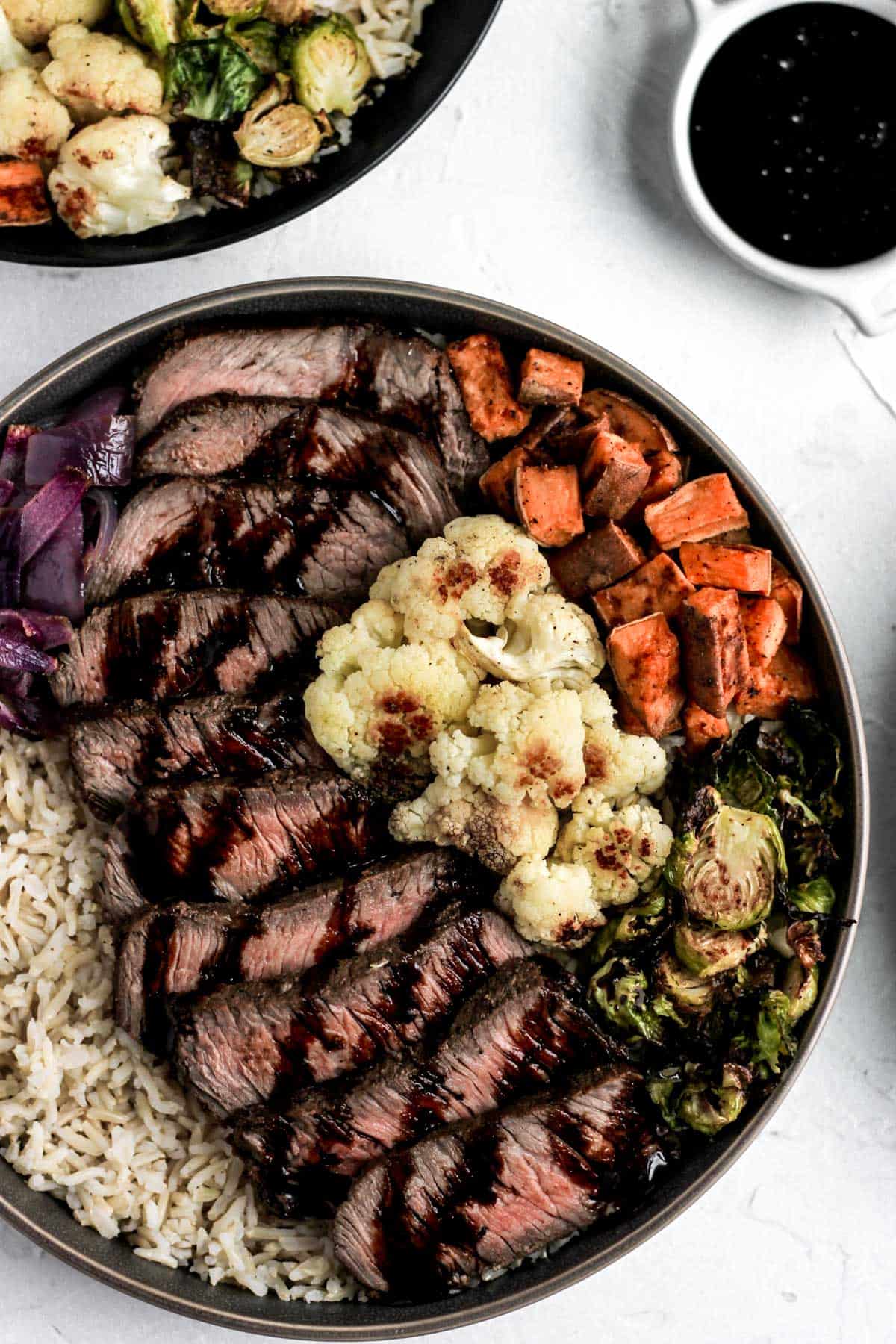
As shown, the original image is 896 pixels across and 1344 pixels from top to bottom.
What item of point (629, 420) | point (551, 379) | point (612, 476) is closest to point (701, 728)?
point (612, 476)

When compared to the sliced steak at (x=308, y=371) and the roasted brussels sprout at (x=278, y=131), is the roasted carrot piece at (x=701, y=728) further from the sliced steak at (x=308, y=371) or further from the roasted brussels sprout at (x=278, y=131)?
the roasted brussels sprout at (x=278, y=131)

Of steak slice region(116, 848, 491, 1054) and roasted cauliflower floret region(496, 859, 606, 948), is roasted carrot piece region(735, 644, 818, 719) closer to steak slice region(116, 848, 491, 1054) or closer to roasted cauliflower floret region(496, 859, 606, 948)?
roasted cauliflower floret region(496, 859, 606, 948)

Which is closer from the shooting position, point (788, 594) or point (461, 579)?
point (461, 579)

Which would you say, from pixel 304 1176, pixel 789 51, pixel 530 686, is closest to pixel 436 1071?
pixel 304 1176

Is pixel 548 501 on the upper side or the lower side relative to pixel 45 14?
lower

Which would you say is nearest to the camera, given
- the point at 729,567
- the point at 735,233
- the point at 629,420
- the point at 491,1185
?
the point at 491,1185

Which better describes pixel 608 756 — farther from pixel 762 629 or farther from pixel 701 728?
pixel 762 629

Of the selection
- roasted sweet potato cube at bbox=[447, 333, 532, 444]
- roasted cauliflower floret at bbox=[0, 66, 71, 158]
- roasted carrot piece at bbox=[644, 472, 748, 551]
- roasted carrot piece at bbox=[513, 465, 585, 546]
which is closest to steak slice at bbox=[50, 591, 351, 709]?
roasted carrot piece at bbox=[513, 465, 585, 546]

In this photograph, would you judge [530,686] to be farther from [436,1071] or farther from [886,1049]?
[886,1049]
